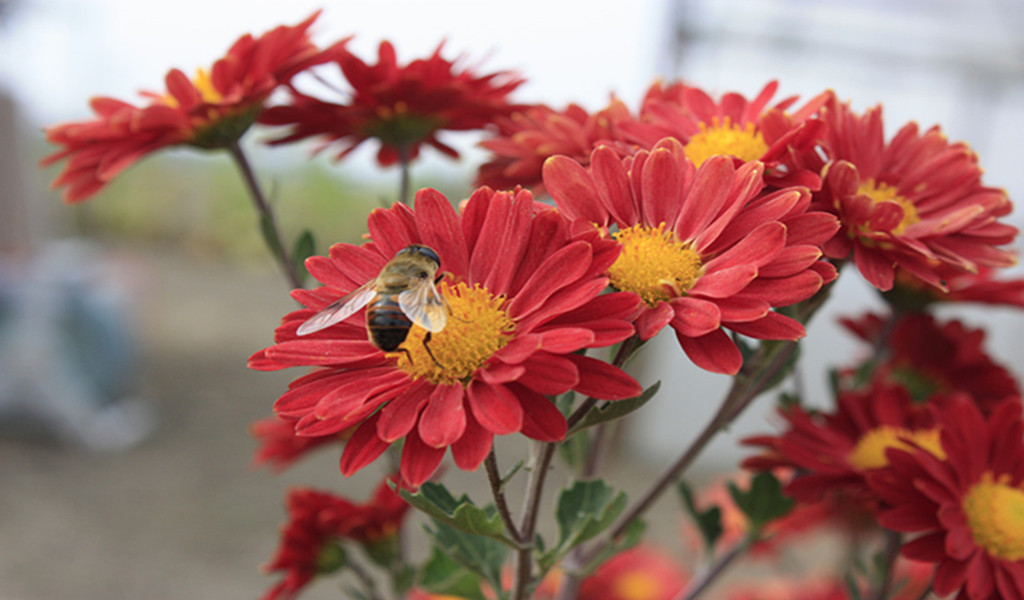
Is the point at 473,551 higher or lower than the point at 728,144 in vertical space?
lower

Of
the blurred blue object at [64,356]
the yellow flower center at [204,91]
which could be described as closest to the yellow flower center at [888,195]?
the yellow flower center at [204,91]

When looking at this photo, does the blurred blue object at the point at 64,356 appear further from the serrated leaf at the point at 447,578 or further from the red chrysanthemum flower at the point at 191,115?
the serrated leaf at the point at 447,578

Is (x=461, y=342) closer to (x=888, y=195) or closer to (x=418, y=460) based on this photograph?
(x=418, y=460)

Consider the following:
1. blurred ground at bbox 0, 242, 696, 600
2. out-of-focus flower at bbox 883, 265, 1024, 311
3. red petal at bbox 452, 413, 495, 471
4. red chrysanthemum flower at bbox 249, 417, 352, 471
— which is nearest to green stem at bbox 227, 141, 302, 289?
red chrysanthemum flower at bbox 249, 417, 352, 471

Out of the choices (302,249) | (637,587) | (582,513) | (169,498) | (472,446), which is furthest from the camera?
(169,498)

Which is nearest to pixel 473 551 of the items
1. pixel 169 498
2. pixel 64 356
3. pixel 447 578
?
pixel 447 578

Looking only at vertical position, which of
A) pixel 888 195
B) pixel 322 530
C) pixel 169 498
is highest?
pixel 888 195

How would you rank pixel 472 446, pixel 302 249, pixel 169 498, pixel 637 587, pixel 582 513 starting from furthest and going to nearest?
1. pixel 169 498
2. pixel 637 587
3. pixel 302 249
4. pixel 582 513
5. pixel 472 446

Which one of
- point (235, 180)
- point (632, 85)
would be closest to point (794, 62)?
point (632, 85)
